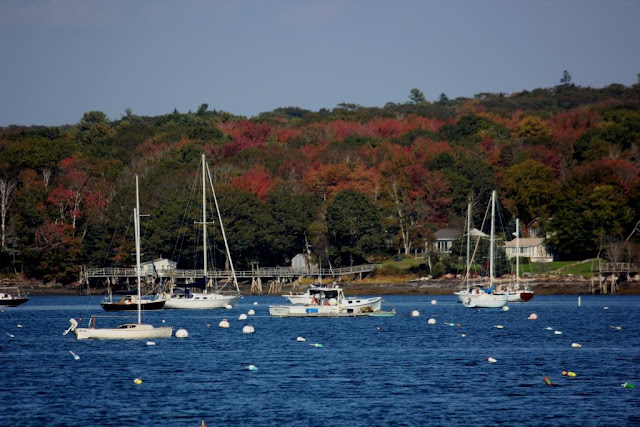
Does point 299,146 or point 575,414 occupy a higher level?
point 299,146

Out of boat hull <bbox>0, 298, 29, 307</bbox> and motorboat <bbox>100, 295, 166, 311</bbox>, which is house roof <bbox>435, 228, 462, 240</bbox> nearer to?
motorboat <bbox>100, 295, 166, 311</bbox>

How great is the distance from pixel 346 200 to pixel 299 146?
5771 cm

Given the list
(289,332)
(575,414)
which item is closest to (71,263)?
(289,332)

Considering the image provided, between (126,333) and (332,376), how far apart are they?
727 inches

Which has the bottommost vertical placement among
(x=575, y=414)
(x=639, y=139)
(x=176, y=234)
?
(x=575, y=414)

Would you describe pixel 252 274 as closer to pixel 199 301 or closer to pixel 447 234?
pixel 447 234

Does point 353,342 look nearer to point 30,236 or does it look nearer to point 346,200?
point 346,200

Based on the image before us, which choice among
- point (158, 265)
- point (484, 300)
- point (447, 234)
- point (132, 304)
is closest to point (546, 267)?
point (447, 234)

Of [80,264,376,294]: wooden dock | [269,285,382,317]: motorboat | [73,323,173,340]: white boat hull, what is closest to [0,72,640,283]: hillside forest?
[80,264,376,294]: wooden dock

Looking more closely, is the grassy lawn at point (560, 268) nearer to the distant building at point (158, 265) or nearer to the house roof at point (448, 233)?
the house roof at point (448, 233)

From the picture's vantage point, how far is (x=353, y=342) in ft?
207

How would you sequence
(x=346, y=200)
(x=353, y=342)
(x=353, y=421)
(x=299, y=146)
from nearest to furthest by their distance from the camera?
1. (x=353, y=421)
2. (x=353, y=342)
3. (x=346, y=200)
4. (x=299, y=146)

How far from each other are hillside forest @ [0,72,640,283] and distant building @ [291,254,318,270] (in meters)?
1.11

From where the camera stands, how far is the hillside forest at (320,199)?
130375 millimetres
